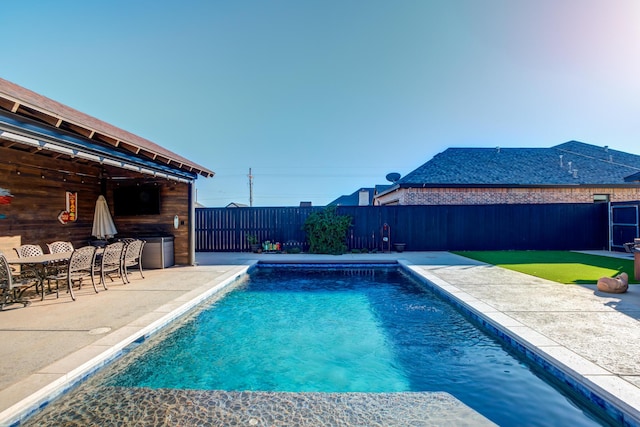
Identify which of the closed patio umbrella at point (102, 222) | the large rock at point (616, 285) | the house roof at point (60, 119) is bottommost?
the large rock at point (616, 285)

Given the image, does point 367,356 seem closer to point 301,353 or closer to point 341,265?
point 301,353

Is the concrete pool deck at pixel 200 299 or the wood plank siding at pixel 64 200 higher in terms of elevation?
the wood plank siding at pixel 64 200

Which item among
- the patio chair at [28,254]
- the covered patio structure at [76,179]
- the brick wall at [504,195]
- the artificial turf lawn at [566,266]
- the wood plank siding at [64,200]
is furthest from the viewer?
the brick wall at [504,195]

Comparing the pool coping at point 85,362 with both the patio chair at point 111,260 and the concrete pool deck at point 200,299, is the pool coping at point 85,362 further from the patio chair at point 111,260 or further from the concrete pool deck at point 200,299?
the patio chair at point 111,260

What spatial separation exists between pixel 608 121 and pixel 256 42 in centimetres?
1429

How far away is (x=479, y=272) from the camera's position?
24.4 feet

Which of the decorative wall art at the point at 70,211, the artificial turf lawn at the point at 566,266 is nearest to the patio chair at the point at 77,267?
the decorative wall art at the point at 70,211

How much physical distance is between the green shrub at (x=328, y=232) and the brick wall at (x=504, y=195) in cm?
355

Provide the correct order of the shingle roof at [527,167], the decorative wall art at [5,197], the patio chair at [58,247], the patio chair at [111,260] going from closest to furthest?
the patio chair at [111,260], the decorative wall art at [5,197], the patio chair at [58,247], the shingle roof at [527,167]

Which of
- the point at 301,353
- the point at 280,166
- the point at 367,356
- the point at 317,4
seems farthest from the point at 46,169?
the point at 280,166

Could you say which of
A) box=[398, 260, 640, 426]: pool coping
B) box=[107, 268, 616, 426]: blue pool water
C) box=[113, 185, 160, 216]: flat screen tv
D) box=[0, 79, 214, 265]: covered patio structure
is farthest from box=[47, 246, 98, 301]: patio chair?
box=[398, 260, 640, 426]: pool coping

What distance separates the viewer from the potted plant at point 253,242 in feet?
39.5

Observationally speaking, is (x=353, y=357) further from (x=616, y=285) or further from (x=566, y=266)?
(x=566, y=266)

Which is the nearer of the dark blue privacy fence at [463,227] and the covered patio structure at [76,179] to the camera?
the covered patio structure at [76,179]
